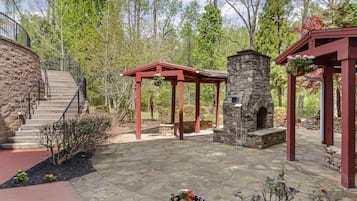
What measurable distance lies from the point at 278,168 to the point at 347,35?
9.59 feet

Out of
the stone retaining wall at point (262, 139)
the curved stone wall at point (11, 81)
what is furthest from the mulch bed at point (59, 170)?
the stone retaining wall at point (262, 139)

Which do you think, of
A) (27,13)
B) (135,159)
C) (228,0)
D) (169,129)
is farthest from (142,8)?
(135,159)

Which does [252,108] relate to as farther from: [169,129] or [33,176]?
[33,176]

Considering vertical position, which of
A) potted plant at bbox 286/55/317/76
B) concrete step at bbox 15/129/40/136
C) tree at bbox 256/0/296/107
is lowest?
concrete step at bbox 15/129/40/136

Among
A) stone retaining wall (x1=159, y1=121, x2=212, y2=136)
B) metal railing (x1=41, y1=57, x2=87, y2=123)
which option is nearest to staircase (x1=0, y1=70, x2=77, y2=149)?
metal railing (x1=41, y1=57, x2=87, y2=123)

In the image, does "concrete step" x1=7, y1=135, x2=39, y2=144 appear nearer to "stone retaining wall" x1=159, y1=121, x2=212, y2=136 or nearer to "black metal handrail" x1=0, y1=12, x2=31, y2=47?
"black metal handrail" x1=0, y1=12, x2=31, y2=47

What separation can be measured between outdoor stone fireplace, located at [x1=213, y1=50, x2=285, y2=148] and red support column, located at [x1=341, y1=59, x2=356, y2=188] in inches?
132

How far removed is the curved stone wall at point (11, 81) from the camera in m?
7.14

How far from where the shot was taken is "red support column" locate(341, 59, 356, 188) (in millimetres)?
3910

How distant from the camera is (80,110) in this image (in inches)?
368

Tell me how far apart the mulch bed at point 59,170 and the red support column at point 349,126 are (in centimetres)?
481

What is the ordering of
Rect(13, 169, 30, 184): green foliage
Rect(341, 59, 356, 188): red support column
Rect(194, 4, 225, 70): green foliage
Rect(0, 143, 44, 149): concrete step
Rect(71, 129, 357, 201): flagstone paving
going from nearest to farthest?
Rect(71, 129, 357, 201): flagstone paving → Rect(341, 59, 356, 188): red support column → Rect(13, 169, 30, 184): green foliage → Rect(0, 143, 44, 149): concrete step → Rect(194, 4, 225, 70): green foliage

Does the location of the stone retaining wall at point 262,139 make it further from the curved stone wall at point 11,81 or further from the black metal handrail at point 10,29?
the black metal handrail at point 10,29

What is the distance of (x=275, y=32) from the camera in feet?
45.6
